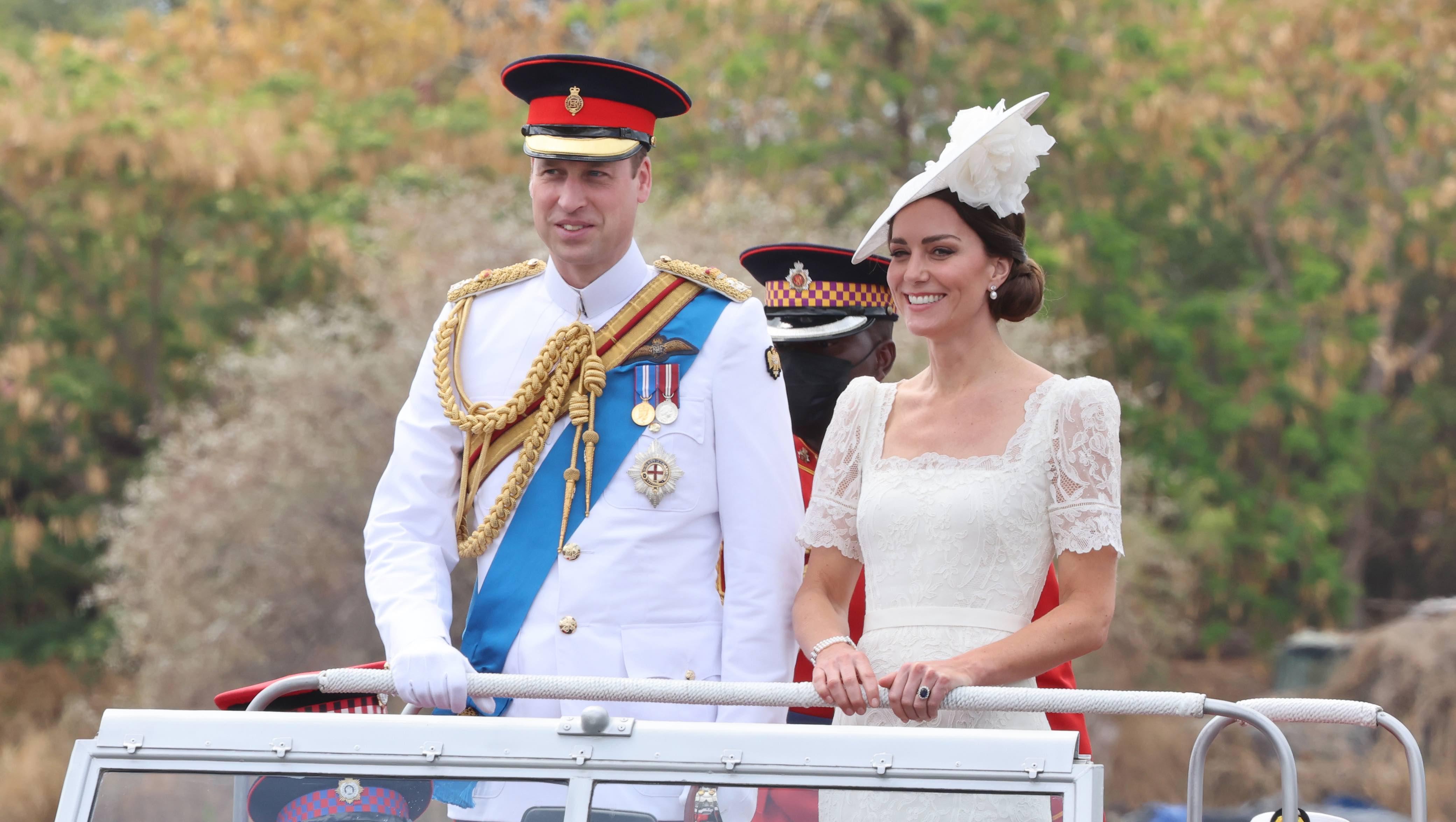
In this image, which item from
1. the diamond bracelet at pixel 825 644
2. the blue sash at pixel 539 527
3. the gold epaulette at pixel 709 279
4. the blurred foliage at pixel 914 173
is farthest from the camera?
the blurred foliage at pixel 914 173

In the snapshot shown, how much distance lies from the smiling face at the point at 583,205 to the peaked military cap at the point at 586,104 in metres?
0.03

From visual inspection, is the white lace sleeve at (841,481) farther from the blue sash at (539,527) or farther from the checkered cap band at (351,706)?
the checkered cap band at (351,706)

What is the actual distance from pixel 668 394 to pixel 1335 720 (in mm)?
1358

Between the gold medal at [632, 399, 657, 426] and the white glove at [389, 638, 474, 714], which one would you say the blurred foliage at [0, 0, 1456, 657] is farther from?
the white glove at [389, 638, 474, 714]

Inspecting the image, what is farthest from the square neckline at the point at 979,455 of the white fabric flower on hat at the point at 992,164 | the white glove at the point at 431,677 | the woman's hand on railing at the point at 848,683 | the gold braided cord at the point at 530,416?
the white glove at the point at 431,677

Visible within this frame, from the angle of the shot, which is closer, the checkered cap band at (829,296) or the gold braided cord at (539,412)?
the gold braided cord at (539,412)

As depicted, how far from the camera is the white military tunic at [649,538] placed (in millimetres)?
3271

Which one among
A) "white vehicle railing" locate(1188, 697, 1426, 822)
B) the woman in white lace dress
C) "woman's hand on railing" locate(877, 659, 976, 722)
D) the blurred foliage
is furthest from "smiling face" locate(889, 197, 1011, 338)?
the blurred foliage

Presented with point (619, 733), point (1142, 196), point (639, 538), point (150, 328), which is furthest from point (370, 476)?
point (619, 733)

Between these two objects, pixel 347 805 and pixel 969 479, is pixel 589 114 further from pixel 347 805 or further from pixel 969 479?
pixel 347 805

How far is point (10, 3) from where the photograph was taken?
24938 millimetres

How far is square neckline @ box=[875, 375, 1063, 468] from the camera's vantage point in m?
3.21

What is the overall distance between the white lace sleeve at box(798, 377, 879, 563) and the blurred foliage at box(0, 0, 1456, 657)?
42.2 ft

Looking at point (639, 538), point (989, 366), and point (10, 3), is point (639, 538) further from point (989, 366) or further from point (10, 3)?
point (10, 3)
